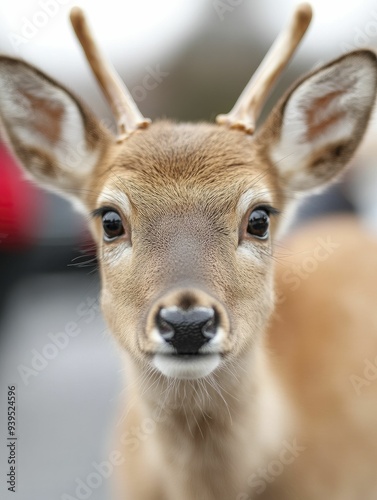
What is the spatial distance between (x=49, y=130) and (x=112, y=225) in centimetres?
68

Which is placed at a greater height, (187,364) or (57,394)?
(187,364)

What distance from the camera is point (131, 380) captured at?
111 inches

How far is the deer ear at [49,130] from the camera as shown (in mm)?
2836

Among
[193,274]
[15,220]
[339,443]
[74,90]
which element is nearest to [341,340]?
[339,443]

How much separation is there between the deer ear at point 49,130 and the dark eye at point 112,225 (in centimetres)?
45

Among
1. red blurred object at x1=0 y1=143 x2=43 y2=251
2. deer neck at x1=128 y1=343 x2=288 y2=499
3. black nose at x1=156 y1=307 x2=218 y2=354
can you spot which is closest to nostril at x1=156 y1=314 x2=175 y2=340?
black nose at x1=156 y1=307 x2=218 y2=354

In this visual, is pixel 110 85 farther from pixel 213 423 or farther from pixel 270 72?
pixel 213 423

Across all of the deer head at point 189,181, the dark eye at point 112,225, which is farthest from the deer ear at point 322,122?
the dark eye at point 112,225

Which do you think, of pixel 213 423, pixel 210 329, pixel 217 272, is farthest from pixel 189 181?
pixel 213 423

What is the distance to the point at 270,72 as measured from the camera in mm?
2867

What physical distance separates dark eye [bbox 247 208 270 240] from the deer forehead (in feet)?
0.17

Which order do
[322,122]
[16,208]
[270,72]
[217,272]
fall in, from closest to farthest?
[217,272] < [270,72] < [322,122] < [16,208]

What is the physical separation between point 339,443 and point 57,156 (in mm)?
1878

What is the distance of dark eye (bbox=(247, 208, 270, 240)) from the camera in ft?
8.58
